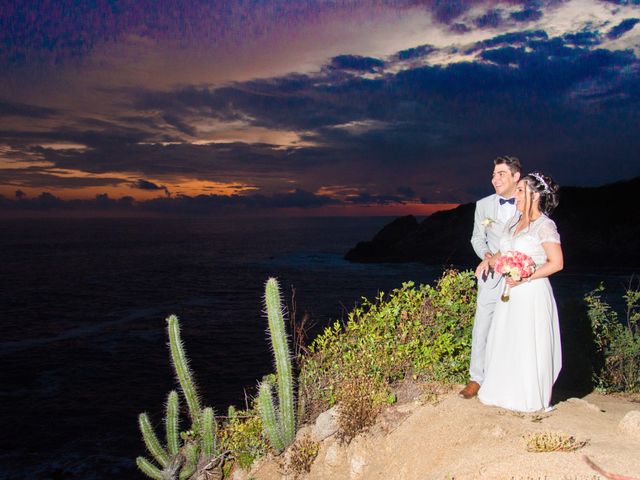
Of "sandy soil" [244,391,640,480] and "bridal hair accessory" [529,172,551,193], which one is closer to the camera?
"sandy soil" [244,391,640,480]

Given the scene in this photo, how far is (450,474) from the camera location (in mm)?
4684

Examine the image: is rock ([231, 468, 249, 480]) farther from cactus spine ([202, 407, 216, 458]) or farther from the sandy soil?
cactus spine ([202, 407, 216, 458])

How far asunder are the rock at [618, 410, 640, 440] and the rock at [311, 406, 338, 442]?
3450 mm

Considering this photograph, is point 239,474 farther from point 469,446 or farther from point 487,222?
point 487,222

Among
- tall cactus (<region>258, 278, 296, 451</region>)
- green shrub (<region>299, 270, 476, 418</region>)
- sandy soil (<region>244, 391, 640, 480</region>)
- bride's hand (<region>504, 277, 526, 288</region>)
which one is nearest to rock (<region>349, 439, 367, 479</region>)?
sandy soil (<region>244, 391, 640, 480</region>)

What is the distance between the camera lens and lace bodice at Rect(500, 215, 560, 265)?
5.27 meters

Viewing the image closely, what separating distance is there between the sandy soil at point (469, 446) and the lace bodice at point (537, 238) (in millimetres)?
1809

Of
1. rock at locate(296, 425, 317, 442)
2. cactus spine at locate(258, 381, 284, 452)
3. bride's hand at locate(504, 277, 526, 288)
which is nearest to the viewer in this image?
bride's hand at locate(504, 277, 526, 288)

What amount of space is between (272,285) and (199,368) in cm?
1514

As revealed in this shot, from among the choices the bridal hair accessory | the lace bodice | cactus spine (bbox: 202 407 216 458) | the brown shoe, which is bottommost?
cactus spine (bbox: 202 407 216 458)

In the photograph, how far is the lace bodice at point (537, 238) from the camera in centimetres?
527

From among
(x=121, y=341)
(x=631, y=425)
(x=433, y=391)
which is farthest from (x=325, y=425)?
(x=121, y=341)

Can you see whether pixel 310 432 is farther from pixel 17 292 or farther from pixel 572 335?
pixel 17 292

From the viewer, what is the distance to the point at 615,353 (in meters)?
9.04
